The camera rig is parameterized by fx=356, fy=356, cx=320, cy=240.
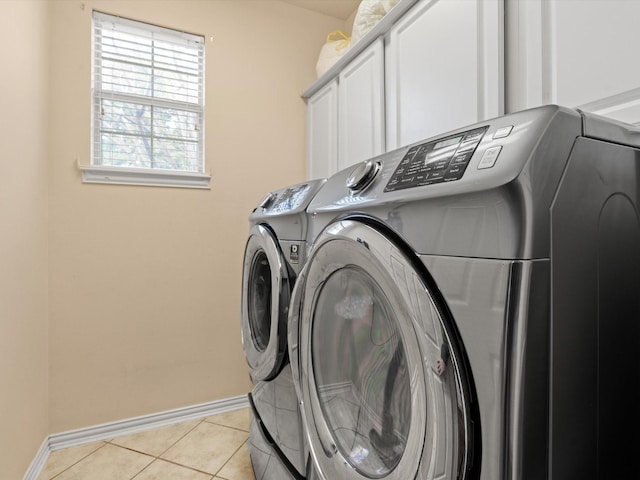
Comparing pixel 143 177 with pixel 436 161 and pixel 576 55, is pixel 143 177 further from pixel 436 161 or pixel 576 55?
pixel 576 55

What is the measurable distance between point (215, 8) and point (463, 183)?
7.85 feet

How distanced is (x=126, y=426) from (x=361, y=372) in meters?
1.85

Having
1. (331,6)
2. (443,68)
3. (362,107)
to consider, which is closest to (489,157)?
(443,68)

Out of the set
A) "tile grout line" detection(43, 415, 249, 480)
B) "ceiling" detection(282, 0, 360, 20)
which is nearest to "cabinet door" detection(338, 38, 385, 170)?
"ceiling" detection(282, 0, 360, 20)

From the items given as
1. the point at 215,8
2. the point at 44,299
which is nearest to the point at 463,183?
the point at 44,299

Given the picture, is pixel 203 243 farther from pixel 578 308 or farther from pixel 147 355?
pixel 578 308

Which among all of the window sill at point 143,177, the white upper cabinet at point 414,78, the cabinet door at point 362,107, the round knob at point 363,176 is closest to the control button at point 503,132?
the round knob at point 363,176

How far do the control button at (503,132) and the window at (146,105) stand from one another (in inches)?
78.3

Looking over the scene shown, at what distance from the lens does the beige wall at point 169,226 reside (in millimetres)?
1929

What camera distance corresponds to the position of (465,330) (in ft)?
1.65

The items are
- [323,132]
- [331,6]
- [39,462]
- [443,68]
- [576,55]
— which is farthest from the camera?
[331,6]

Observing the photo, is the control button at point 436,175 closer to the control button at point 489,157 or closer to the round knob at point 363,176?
→ the control button at point 489,157

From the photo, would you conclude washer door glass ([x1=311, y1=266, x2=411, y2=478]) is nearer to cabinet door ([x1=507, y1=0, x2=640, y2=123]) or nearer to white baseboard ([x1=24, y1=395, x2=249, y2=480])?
cabinet door ([x1=507, y1=0, x2=640, y2=123])

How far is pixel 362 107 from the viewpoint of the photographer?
1.87 m
